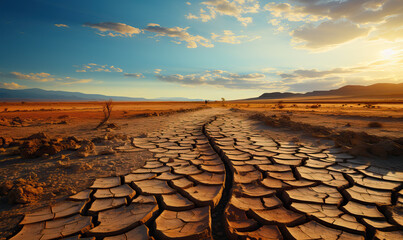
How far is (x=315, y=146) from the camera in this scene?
4.06 m

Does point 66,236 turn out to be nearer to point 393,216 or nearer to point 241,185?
point 241,185

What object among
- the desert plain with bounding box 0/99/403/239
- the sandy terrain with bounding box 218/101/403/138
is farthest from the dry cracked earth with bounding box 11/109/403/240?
the sandy terrain with bounding box 218/101/403/138

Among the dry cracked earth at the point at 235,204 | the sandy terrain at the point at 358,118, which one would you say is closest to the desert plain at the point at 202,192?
the dry cracked earth at the point at 235,204

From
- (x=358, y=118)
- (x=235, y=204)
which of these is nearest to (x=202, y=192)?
(x=235, y=204)

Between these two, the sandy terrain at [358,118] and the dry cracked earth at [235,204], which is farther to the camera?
the sandy terrain at [358,118]

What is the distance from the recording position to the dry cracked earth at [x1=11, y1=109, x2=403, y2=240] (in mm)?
1497

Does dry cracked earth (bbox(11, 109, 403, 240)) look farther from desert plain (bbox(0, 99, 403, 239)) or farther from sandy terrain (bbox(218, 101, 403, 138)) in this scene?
sandy terrain (bbox(218, 101, 403, 138))

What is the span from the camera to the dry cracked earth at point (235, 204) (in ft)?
4.91

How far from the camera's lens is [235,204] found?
6.14ft

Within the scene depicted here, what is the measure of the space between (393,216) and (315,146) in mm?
2551

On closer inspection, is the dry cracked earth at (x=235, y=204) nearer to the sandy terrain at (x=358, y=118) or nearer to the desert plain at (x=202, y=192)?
the desert plain at (x=202, y=192)

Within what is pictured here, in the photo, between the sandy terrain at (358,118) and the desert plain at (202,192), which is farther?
the sandy terrain at (358,118)

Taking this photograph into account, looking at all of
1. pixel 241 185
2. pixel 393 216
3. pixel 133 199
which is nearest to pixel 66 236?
pixel 133 199

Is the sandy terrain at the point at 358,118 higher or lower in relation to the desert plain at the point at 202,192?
higher
